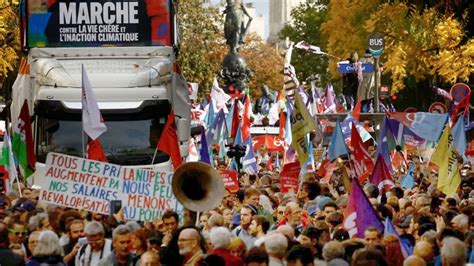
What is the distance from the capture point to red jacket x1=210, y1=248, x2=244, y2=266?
40.7ft

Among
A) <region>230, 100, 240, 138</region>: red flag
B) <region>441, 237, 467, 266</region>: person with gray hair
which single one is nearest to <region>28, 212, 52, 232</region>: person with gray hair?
<region>441, 237, 467, 266</region>: person with gray hair

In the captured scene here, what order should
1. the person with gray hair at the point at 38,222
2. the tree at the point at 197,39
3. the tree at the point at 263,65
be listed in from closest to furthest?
1. the person with gray hair at the point at 38,222
2. the tree at the point at 197,39
3. the tree at the point at 263,65

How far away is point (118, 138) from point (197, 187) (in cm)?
973

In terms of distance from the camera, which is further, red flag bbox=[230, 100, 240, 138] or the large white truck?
red flag bbox=[230, 100, 240, 138]

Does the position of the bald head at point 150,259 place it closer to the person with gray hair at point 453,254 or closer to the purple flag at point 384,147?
the person with gray hair at point 453,254

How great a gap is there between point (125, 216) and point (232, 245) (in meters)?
2.92

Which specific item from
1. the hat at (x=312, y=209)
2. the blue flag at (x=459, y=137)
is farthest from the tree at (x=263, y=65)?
the hat at (x=312, y=209)

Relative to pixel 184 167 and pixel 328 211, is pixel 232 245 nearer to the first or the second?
pixel 184 167

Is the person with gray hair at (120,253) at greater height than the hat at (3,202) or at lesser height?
greater

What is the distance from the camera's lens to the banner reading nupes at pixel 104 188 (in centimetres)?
1567

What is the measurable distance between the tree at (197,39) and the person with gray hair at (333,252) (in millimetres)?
56412

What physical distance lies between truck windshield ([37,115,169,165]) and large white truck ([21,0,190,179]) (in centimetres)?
1

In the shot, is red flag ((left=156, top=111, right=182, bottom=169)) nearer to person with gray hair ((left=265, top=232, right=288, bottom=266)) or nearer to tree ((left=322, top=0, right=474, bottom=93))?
tree ((left=322, top=0, right=474, bottom=93))

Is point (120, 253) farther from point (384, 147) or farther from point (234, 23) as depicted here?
point (234, 23)
